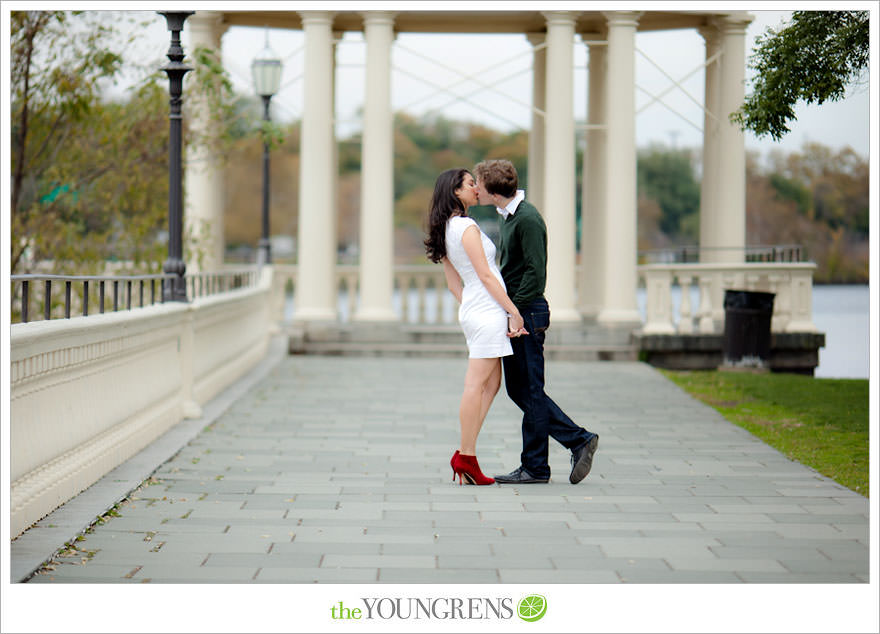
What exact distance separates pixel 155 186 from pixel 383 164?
4405 mm

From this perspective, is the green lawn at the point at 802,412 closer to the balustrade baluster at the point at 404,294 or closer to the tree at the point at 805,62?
the tree at the point at 805,62

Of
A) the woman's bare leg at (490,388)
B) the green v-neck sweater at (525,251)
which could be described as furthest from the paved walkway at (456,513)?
the green v-neck sweater at (525,251)

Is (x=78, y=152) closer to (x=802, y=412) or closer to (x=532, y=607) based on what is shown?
(x=802, y=412)

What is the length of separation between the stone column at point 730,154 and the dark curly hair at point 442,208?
43.9 ft

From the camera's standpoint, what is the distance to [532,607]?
4672mm

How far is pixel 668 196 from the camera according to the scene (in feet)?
241

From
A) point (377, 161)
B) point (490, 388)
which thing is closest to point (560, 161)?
point (377, 161)

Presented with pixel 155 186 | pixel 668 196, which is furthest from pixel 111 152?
pixel 668 196

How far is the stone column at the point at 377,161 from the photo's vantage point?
19.3m

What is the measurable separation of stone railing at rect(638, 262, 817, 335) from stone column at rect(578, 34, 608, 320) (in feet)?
11.7

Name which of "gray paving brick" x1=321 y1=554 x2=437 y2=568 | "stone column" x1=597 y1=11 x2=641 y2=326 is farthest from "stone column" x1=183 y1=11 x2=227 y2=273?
"gray paving brick" x1=321 y1=554 x2=437 y2=568

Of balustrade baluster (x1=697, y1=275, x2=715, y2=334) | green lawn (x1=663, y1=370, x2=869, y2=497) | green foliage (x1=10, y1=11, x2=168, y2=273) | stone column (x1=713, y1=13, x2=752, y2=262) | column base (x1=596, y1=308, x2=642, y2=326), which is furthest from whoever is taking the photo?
stone column (x1=713, y1=13, x2=752, y2=262)

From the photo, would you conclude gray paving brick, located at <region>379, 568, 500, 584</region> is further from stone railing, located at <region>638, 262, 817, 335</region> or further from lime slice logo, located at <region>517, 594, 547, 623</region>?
stone railing, located at <region>638, 262, 817, 335</region>

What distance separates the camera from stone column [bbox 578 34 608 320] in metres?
22.5
